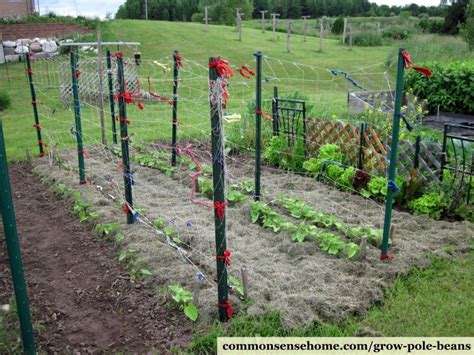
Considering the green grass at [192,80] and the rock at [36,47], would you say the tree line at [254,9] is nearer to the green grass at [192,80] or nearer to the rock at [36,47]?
the green grass at [192,80]

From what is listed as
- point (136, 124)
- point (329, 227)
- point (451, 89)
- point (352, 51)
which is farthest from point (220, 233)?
point (352, 51)

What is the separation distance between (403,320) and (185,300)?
5.37 ft

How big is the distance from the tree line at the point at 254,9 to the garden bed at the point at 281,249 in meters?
34.5

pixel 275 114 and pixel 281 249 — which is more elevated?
pixel 275 114

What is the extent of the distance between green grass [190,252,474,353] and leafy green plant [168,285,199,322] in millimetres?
206

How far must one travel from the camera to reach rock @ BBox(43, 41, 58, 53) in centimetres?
2265

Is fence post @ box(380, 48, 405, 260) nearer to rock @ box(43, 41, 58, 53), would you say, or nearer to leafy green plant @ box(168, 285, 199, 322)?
leafy green plant @ box(168, 285, 199, 322)

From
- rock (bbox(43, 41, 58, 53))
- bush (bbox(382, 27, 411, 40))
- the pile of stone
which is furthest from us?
bush (bbox(382, 27, 411, 40))

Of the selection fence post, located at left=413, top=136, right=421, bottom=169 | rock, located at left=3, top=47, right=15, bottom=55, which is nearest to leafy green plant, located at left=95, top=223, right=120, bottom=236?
fence post, located at left=413, top=136, right=421, bottom=169

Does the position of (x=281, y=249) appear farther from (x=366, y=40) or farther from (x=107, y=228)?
(x=366, y=40)

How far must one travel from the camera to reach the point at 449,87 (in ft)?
36.7

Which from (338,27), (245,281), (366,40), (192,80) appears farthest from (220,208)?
(338,27)

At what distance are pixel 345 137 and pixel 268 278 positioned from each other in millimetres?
3114

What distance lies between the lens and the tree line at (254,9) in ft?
133
